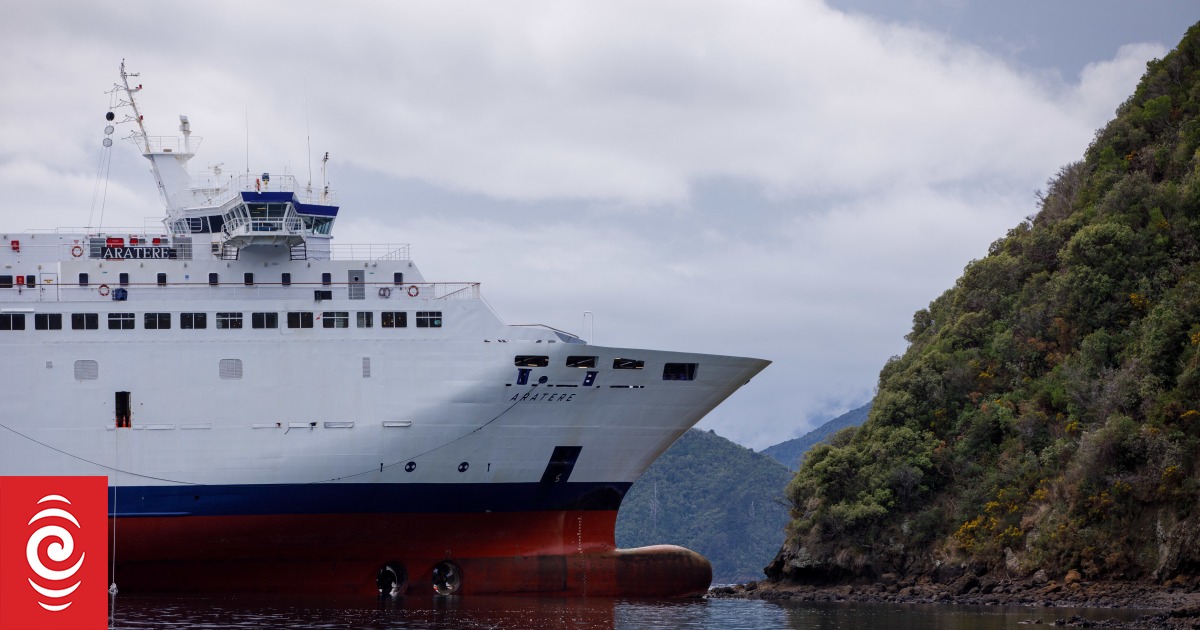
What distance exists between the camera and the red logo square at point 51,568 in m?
25.1

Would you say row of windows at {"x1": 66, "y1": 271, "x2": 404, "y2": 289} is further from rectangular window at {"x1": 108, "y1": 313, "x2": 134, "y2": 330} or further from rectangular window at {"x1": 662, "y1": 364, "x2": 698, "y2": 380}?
rectangular window at {"x1": 662, "y1": 364, "x2": 698, "y2": 380}

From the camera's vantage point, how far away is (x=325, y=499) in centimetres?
4250

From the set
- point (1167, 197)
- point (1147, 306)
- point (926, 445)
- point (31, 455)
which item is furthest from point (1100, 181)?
point (31, 455)

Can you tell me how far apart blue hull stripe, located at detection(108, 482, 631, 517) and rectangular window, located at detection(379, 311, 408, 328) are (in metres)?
5.08

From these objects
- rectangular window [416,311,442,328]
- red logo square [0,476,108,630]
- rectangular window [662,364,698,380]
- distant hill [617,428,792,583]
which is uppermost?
rectangular window [416,311,442,328]

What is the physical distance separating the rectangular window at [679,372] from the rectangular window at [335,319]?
1031 centimetres

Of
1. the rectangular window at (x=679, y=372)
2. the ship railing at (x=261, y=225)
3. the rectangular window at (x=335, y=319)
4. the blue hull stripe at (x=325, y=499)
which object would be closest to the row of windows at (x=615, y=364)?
the rectangular window at (x=679, y=372)

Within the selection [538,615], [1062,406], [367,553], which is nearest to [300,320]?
[367,553]

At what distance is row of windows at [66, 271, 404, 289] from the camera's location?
43.6 m

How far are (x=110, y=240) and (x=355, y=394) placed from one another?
984 centimetres

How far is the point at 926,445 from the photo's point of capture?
178ft

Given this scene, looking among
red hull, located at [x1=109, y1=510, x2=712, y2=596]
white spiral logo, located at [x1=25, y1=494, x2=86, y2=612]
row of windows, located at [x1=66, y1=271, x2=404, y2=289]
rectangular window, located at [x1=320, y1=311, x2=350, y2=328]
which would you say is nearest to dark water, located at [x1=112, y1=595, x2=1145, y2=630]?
red hull, located at [x1=109, y1=510, x2=712, y2=596]

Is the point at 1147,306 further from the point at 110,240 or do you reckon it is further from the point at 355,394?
the point at 110,240

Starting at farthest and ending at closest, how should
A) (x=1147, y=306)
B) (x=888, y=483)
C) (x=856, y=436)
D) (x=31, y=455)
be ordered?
1. (x=856, y=436)
2. (x=888, y=483)
3. (x=1147, y=306)
4. (x=31, y=455)
